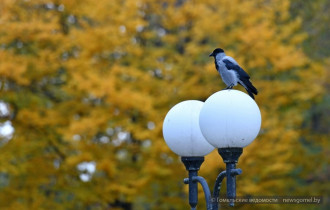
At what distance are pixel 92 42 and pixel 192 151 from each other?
734cm

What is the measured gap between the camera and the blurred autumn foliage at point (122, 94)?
11922 mm

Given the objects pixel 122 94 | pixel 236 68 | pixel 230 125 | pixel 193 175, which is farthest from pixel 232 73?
pixel 122 94

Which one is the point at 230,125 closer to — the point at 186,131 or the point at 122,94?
the point at 186,131

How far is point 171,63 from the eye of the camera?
1356 cm

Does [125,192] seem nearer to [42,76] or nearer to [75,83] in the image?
[75,83]

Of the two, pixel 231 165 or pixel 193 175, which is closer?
pixel 231 165

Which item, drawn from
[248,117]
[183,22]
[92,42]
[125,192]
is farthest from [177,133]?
[183,22]

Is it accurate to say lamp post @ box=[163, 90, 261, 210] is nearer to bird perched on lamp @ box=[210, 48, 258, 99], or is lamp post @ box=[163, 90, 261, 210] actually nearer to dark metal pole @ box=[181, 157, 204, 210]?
dark metal pole @ box=[181, 157, 204, 210]

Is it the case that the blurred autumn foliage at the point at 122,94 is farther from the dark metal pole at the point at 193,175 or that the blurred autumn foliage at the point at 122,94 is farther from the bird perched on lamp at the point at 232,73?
the dark metal pole at the point at 193,175

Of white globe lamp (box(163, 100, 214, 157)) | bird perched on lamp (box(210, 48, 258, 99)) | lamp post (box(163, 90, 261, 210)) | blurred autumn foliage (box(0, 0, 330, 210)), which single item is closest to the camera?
lamp post (box(163, 90, 261, 210))

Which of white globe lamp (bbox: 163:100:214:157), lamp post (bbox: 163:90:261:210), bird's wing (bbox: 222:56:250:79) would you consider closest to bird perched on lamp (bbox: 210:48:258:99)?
bird's wing (bbox: 222:56:250:79)

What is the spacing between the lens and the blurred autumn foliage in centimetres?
1192

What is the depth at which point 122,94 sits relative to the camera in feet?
38.6

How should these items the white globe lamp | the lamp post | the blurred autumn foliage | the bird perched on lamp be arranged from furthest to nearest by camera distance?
1. the blurred autumn foliage
2. the bird perched on lamp
3. the white globe lamp
4. the lamp post
